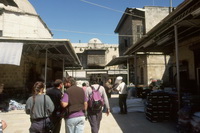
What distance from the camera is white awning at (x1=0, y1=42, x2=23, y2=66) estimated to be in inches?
300

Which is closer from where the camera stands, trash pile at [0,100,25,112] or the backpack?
the backpack

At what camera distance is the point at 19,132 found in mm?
5383

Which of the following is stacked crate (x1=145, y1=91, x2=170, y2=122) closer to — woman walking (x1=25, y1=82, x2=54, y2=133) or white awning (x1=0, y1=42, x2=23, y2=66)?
woman walking (x1=25, y1=82, x2=54, y2=133)

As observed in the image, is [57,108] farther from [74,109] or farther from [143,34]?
Result: [143,34]

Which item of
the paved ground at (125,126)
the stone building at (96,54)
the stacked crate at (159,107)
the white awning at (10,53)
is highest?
the stone building at (96,54)

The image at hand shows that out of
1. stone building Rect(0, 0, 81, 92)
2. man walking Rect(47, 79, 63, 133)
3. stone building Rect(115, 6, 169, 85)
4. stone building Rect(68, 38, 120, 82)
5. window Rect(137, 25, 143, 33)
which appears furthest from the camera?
stone building Rect(68, 38, 120, 82)

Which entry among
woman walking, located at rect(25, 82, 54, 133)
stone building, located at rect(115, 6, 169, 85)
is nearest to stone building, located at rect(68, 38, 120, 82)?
stone building, located at rect(115, 6, 169, 85)

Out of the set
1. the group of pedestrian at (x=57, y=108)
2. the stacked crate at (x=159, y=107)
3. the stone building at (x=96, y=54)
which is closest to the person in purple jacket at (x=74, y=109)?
the group of pedestrian at (x=57, y=108)

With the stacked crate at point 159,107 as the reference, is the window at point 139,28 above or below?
above

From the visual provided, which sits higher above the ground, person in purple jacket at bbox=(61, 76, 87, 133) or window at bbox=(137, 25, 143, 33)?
window at bbox=(137, 25, 143, 33)

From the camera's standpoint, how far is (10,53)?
25.6ft

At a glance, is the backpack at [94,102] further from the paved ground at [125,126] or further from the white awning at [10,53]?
the white awning at [10,53]

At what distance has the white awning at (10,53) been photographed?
7.61m

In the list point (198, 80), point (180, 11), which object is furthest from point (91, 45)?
point (180, 11)
